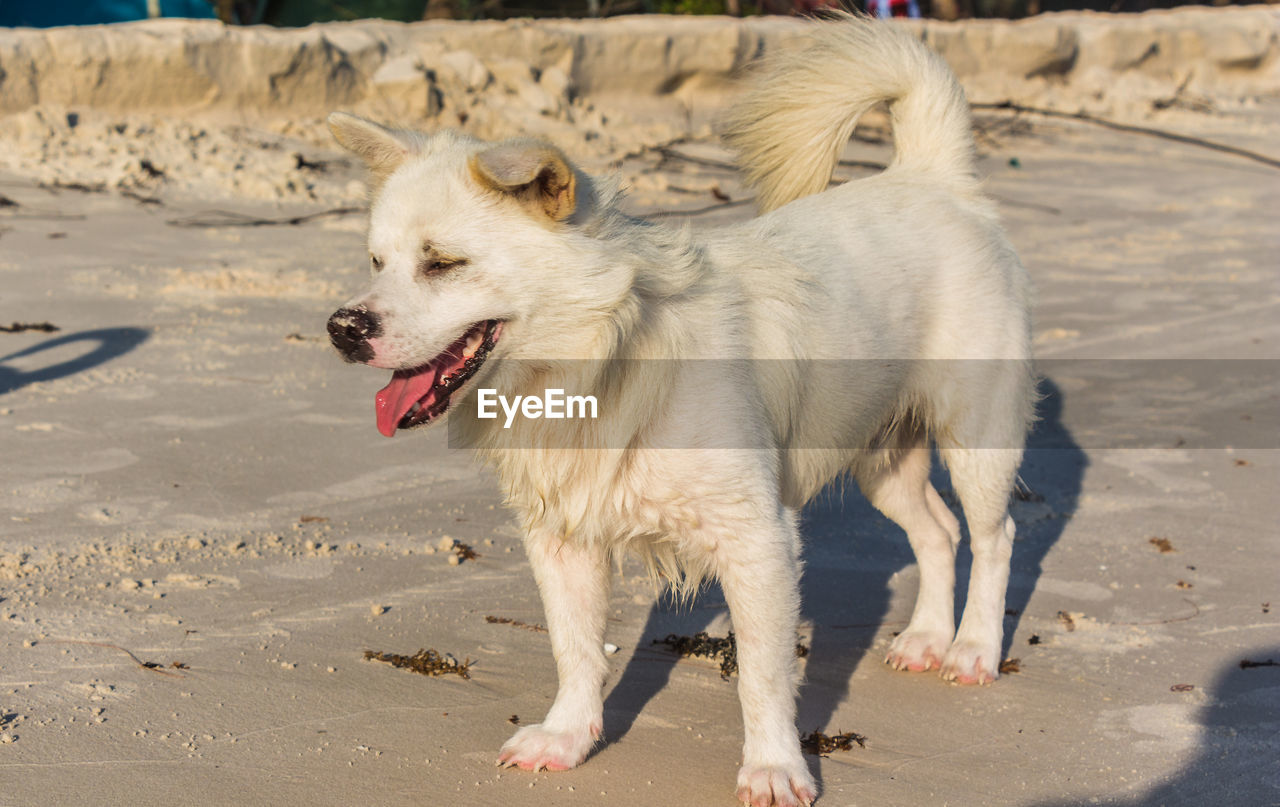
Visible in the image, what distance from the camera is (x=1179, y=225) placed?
10.9m

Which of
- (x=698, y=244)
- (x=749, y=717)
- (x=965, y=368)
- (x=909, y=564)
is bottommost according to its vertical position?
(x=909, y=564)

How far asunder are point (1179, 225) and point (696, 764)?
29.9 feet

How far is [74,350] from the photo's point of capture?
6.28m

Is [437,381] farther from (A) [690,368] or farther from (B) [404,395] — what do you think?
(A) [690,368]

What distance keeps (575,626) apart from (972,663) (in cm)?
139

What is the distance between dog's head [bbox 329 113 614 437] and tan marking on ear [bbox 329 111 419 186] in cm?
18

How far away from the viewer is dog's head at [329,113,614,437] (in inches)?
118

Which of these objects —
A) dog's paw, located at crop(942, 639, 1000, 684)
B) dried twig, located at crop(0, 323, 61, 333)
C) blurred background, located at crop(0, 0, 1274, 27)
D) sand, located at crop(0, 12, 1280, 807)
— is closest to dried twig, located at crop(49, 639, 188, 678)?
sand, located at crop(0, 12, 1280, 807)

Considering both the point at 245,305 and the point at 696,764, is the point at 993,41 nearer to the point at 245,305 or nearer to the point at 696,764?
the point at 245,305

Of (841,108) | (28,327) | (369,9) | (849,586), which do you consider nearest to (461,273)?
(841,108)

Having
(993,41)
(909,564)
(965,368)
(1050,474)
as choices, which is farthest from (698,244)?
(993,41)

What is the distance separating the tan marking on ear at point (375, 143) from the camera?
3.30m

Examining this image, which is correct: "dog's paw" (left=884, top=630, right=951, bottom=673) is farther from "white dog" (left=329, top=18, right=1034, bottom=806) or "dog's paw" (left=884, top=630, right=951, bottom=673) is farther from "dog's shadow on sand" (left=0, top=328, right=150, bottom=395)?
"dog's shadow on sand" (left=0, top=328, right=150, bottom=395)

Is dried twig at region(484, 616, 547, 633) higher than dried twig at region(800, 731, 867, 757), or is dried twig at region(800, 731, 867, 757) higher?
dried twig at region(800, 731, 867, 757)
